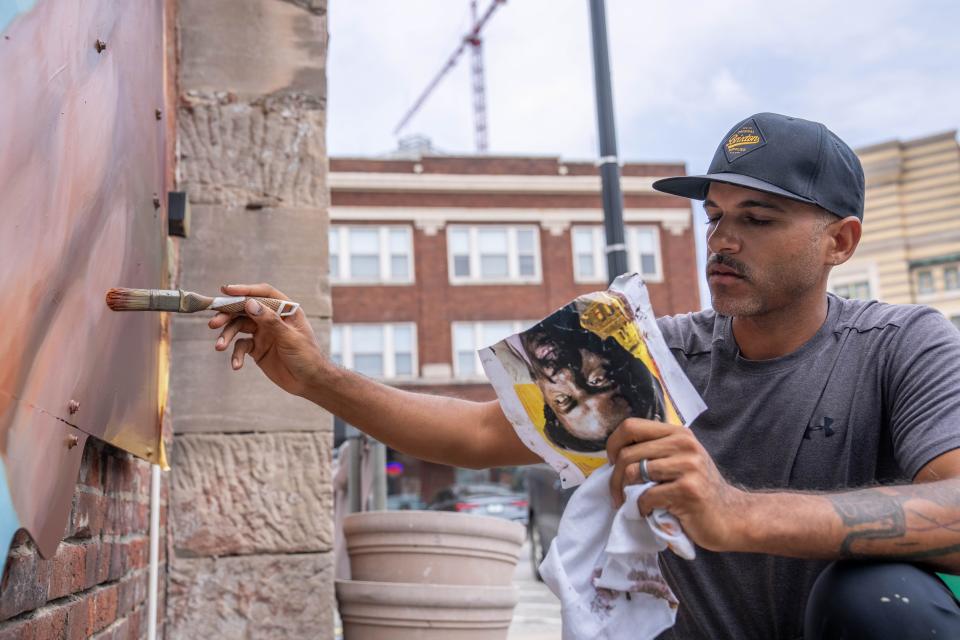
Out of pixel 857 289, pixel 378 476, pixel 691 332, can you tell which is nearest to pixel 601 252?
pixel 857 289

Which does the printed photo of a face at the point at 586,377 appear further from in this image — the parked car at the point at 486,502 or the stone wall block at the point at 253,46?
the parked car at the point at 486,502

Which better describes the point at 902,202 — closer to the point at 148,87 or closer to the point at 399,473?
the point at 399,473

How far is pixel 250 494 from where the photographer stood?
3.22 meters

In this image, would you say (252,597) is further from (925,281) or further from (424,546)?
(925,281)

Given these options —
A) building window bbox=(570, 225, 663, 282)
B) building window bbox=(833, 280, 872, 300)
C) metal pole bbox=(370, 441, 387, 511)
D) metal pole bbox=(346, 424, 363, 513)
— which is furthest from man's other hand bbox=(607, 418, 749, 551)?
building window bbox=(570, 225, 663, 282)

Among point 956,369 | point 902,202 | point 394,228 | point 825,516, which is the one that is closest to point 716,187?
point 956,369

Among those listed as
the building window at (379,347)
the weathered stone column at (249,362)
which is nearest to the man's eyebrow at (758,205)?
the weathered stone column at (249,362)

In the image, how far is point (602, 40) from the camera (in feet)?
19.8

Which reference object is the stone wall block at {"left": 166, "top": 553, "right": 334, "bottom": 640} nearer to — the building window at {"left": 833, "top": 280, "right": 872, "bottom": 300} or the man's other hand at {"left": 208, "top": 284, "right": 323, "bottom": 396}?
the man's other hand at {"left": 208, "top": 284, "right": 323, "bottom": 396}

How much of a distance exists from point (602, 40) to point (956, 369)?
449cm

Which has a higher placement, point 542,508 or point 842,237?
point 842,237

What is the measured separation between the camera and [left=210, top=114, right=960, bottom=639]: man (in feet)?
6.39

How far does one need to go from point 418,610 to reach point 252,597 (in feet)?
1.83

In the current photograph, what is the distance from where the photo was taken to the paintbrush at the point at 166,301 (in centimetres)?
182
